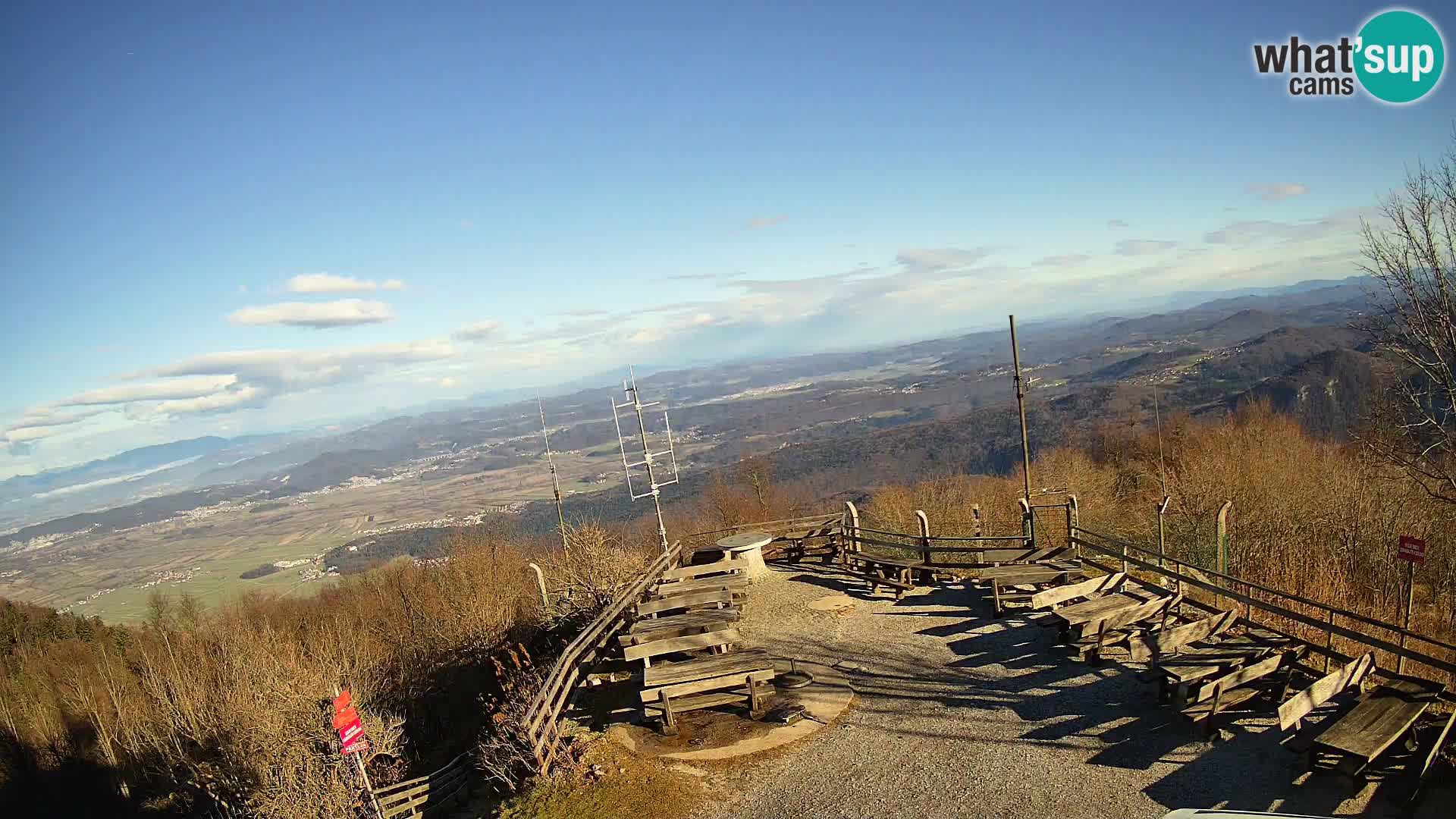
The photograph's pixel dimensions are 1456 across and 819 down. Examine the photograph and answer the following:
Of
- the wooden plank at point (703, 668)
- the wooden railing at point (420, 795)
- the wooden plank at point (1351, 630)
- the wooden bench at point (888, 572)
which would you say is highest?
the wooden plank at point (1351, 630)

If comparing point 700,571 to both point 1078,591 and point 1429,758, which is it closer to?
point 1078,591

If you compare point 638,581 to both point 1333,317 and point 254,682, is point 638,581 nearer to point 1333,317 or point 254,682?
point 254,682

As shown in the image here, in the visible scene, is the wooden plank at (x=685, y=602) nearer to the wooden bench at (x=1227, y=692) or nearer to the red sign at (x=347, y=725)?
the red sign at (x=347, y=725)

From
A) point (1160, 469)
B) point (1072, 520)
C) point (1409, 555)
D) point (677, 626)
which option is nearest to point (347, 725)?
point (677, 626)

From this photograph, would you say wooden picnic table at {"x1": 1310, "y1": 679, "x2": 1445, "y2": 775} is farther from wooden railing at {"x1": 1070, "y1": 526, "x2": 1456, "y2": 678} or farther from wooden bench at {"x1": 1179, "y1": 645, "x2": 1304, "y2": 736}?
wooden bench at {"x1": 1179, "y1": 645, "x2": 1304, "y2": 736}

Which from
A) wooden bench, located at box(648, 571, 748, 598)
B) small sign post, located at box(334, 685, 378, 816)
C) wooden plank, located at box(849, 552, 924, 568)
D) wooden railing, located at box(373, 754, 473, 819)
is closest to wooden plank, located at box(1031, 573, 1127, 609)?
wooden plank, located at box(849, 552, 924, 568)

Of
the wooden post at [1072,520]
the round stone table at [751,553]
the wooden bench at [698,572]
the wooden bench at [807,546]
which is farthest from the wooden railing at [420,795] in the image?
the wooden post at [1072,520]
